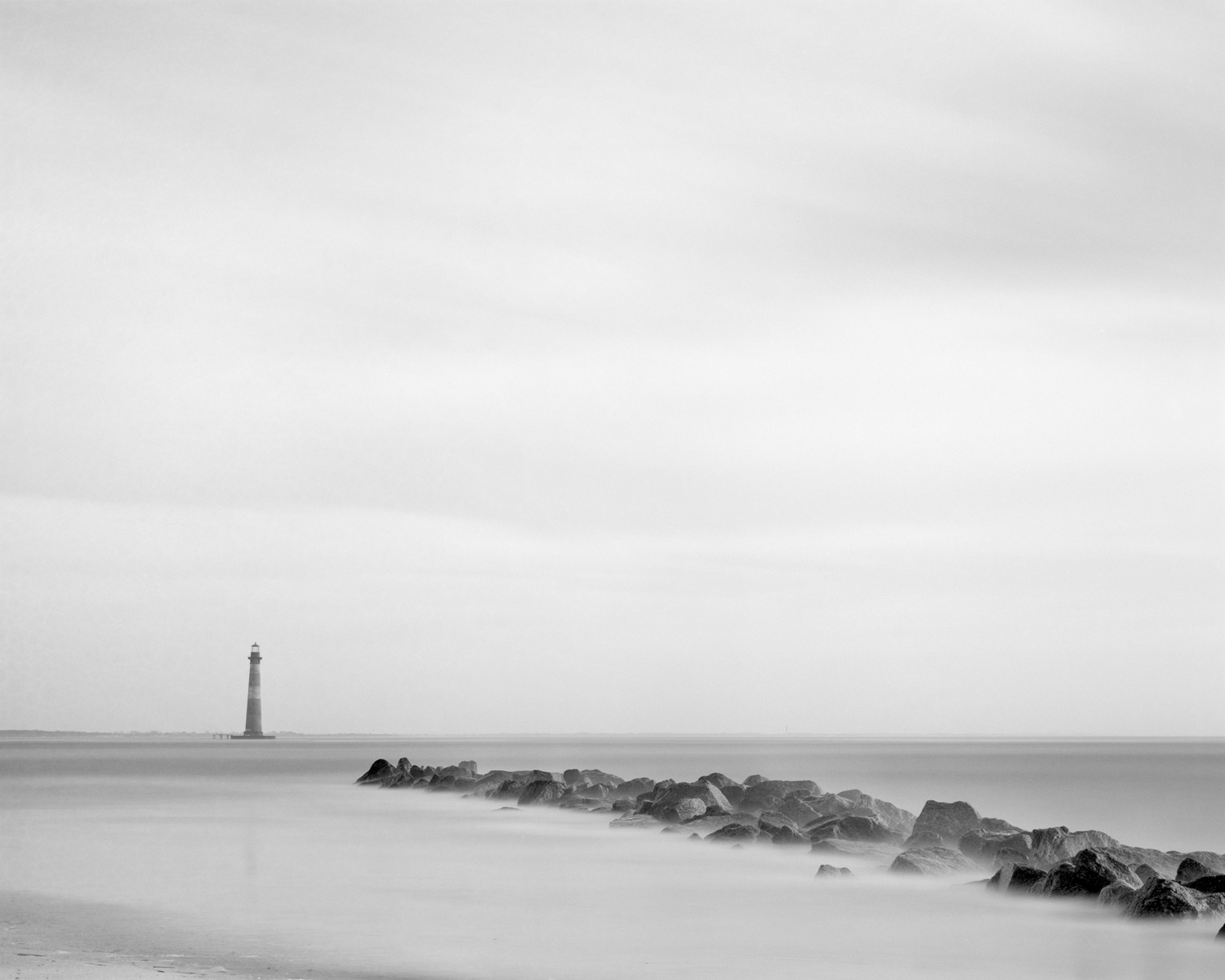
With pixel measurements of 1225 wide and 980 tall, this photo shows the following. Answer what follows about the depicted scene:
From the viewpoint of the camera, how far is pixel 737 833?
24.8 m

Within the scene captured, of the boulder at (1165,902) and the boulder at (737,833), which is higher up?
the boulder at (1165,902)

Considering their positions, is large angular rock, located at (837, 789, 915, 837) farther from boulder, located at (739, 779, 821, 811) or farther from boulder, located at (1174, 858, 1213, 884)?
boulder, located at (1174, 858, 1213, 884)

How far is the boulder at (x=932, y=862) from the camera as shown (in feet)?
65.2

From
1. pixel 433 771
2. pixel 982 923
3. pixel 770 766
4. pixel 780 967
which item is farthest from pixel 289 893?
pixel 770 766

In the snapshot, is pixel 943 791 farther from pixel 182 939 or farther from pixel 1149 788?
pixel 182 939

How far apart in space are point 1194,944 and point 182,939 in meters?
10.6

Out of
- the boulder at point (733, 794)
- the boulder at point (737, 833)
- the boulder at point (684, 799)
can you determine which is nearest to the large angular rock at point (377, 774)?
the boulder at point (733, 794)

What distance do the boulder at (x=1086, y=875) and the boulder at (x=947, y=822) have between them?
5.32 metres

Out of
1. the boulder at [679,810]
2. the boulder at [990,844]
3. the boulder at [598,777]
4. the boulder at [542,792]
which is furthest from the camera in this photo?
the boulder at [598,777]

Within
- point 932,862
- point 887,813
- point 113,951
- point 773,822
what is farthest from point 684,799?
point 113,951

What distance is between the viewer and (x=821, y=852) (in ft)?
74.5

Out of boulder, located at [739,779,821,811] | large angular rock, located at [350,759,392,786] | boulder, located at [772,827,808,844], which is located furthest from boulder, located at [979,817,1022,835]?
large angular rock, located at [350,759,392,786]

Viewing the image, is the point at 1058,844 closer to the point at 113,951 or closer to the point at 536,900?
the point at 536,900

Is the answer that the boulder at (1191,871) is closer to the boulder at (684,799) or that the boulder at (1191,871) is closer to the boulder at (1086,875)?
the boulder at (1086,875)
